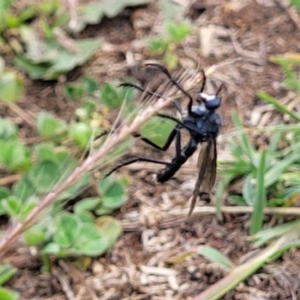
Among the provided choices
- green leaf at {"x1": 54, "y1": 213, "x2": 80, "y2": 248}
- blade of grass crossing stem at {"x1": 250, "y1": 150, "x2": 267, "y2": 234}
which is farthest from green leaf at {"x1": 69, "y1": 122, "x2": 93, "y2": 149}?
blade of grass crossing stem at {"x1": 250, "y1": 150, "x2": 267, "y2": 234}

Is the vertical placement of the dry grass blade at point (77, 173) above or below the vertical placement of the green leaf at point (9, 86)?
above

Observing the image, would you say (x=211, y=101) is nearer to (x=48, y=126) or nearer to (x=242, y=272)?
(x=48, y=126)

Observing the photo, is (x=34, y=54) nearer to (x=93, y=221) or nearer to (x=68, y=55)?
(x=68, y=55)

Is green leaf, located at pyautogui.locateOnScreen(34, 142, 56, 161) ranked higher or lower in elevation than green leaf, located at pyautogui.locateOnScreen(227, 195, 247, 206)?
higher

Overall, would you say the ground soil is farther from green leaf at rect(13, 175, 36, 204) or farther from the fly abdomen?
green leaf at rect(13, 175, 36, 204)

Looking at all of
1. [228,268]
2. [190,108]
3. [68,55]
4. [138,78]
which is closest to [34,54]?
[68,55]

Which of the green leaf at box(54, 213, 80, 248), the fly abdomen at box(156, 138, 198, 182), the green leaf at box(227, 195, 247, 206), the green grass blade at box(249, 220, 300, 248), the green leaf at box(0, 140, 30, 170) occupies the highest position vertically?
the green leaf at box(0, 140, 30, 170)

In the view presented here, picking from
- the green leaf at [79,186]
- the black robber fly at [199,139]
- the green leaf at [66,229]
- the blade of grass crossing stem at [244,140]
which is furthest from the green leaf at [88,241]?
the blade of grass crossing stem at [244,140]

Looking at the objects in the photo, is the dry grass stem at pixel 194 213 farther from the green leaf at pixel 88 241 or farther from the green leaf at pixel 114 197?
the green leaf at pixel 88 241
